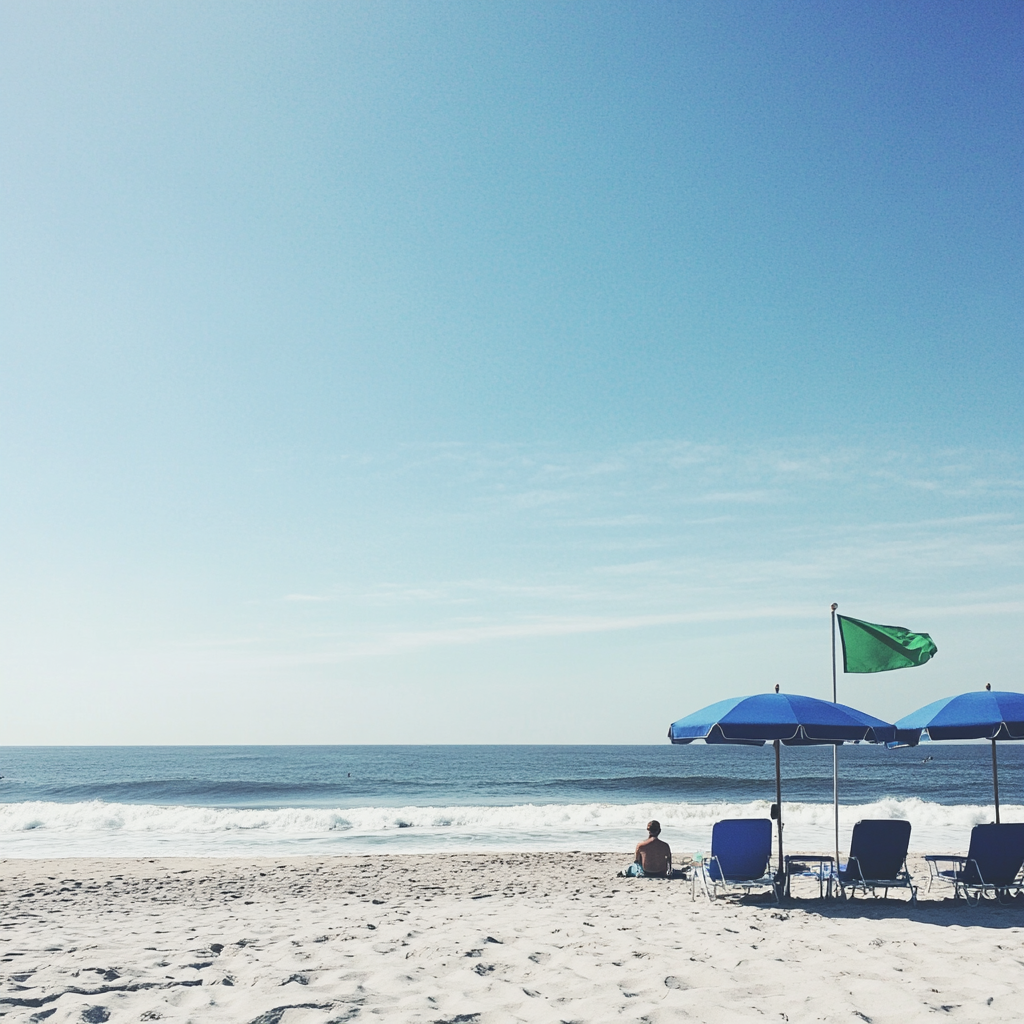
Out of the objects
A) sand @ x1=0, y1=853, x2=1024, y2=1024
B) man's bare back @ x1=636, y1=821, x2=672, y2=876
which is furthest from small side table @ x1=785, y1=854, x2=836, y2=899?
man's bare back @ x1=636, y1=821, x2=672, y2=876

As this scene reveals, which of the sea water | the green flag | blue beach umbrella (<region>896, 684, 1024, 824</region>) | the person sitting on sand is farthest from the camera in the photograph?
the sea water

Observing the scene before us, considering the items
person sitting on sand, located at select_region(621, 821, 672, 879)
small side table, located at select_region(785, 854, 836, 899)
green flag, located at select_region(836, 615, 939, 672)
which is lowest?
person sitting on sand, located at select_region(621, 821, 672, 879)

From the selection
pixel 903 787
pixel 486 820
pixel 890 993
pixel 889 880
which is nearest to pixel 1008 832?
pixel 889 880

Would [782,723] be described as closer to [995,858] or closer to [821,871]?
[821,871]

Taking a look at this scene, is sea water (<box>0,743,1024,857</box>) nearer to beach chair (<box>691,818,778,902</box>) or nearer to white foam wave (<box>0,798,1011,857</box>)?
white foam wave (<box>0,798,1011,857</box>)

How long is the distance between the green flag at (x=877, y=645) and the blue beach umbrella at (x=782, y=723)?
3.48 feet

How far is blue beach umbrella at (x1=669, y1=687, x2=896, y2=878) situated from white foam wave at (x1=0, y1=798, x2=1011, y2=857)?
9424mm

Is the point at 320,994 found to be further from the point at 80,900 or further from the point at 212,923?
the point at 80,900

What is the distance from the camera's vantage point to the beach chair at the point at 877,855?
8653 mm

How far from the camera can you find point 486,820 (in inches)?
977

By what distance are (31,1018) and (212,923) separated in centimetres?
363

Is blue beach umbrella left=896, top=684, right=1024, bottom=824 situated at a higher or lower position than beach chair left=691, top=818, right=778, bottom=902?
higher

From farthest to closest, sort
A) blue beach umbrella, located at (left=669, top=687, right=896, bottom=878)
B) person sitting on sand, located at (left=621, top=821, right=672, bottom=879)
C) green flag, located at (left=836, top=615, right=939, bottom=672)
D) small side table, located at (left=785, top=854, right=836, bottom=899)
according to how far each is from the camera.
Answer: person sitting on sand, located at (left=621, top=821, right=672, bottom=879) → green flag, located at (left=836, top=615, right=939, bottom=672) → small side table, located at (left=785, top=854, right=836, bottom=899) → blue beach umbrella, located at (left=669, top=687, right=896, bottom=878)

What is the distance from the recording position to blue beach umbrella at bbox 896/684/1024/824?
8609 mm
